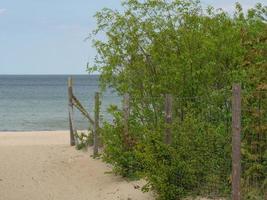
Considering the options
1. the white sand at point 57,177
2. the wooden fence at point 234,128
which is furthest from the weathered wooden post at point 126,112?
the white sand at point 57,177

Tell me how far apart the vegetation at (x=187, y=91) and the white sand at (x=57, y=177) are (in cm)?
60

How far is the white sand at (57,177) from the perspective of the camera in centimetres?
1259

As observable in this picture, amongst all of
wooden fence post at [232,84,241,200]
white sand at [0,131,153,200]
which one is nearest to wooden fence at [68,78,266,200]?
wooden fence post at [232,84,241,200]

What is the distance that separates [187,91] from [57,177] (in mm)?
4101

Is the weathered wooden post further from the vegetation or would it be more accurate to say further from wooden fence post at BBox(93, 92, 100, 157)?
wooden fence post at BBox(93, 92, 100, 157)

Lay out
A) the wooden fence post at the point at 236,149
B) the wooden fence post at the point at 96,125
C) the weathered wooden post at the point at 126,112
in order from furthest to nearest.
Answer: the wooden fence post at the point at 96,125 < the weathered wooden post at the point at 126,112 < the wooden fence post at the point at 236,149

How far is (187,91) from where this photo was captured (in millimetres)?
12180

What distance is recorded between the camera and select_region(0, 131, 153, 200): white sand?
41.3ft

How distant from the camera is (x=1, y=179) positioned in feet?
47.0

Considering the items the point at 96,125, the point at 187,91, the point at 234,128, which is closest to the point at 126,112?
the point at 187,91

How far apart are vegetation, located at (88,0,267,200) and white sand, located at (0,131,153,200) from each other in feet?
1.97

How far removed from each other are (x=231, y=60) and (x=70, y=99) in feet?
25.6

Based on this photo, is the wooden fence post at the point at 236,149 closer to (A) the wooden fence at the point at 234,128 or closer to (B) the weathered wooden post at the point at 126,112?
(A) the wooden fence at the point at 234,128

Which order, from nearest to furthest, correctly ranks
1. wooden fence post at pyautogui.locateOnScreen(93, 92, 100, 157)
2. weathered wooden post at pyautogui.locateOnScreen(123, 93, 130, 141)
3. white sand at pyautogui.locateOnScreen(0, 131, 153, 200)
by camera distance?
white sand at pyautogui.locateOnScreen(0, 131, 153, 200) < weathered wooden post at pyautogui.locateOnScreen(123, 93, 130, 141) < wooden fence post at pyautogui.locateOnScreen(93, 92, 100, 157)
